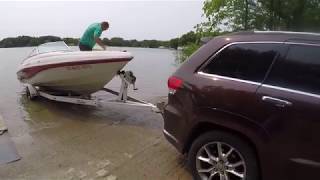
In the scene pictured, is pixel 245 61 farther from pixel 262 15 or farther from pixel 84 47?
pixel 262 15

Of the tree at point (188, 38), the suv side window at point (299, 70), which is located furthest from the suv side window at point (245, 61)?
the tree at point (188, 38)

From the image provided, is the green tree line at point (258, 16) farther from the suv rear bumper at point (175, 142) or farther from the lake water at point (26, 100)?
the suv rear bumper at point (175, 142)

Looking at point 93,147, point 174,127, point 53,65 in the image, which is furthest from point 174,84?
point 53,65

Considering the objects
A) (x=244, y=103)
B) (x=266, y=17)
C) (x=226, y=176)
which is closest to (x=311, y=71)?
(x=244, y=103)

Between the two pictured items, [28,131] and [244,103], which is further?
[28,131]

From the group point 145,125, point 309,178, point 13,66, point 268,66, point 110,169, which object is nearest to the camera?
point 309,178

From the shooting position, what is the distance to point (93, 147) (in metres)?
6.89

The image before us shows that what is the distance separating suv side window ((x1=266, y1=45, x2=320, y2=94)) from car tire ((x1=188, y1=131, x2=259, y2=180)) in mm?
737

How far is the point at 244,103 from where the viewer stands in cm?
431

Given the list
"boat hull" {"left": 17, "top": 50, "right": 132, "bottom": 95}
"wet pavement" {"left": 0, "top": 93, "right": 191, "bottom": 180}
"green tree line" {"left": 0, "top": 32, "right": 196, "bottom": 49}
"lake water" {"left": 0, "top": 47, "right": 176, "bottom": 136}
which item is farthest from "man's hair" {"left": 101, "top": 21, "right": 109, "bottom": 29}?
"green tree line" {"left": 0, "top": 32, "right": 196, "bottom": 49}

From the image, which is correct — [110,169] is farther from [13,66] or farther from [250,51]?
[13,66]

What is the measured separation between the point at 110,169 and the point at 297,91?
2873 millimetres

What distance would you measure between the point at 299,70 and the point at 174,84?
1.58 meters

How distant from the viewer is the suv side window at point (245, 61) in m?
4.35
